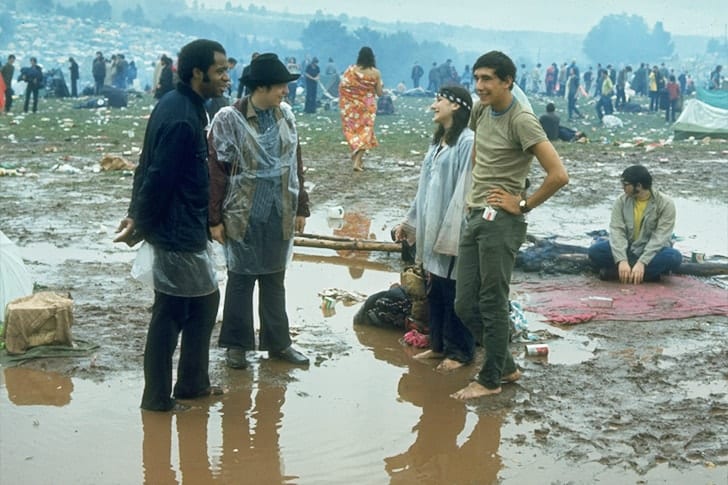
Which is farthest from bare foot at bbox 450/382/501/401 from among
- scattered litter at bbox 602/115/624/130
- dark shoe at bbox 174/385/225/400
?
scattered litter at bbox 602/115/624/130

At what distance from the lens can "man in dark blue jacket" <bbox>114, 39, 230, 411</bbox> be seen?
459 cm

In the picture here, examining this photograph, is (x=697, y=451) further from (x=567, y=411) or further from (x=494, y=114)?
(x=494, y=114)

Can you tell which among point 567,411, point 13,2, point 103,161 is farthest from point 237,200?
point 13,2

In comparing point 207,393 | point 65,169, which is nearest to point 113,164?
point 65,169

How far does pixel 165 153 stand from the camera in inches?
180

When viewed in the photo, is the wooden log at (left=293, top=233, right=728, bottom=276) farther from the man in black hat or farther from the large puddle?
the man in black hat

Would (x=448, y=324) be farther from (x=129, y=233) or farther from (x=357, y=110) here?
(x=357, y=110)

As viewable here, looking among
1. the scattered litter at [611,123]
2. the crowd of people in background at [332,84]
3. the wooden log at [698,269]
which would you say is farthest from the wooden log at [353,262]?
the scattered litter at [611,123]

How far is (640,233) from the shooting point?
7.66 m

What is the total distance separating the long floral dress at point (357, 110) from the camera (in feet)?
46.5

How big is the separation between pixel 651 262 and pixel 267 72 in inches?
145

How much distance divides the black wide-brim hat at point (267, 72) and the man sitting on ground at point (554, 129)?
47.1ft

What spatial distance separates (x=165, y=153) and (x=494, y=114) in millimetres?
1583

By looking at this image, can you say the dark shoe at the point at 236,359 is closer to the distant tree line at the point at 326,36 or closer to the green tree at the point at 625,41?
the distant tree line at the point at 326,36
